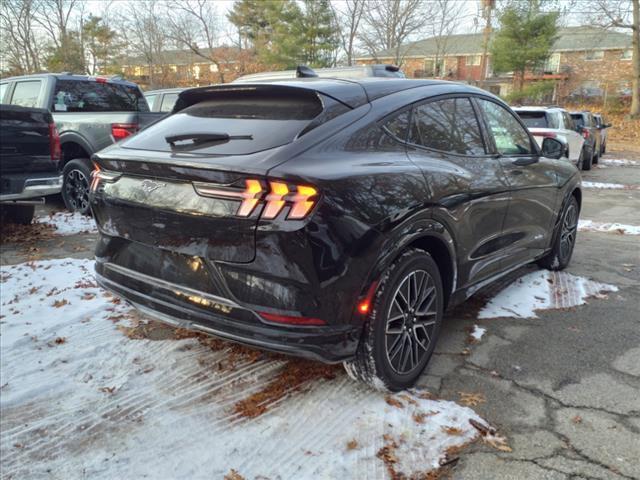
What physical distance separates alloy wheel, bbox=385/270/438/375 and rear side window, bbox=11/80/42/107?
704cm

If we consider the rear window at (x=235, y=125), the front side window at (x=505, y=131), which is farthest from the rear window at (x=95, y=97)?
the front side window at (x=505, y=131)

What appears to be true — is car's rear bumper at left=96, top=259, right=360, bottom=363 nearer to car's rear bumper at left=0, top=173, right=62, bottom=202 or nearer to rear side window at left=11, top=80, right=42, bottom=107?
car's rear bumper at left=0, top=173, right=62, bottom=202

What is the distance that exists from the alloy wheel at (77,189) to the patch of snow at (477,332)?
569cm

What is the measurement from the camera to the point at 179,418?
2.55 m

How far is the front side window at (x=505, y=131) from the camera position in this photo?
3688mm

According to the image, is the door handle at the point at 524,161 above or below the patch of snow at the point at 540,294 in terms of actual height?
above

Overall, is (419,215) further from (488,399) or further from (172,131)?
(172,131)

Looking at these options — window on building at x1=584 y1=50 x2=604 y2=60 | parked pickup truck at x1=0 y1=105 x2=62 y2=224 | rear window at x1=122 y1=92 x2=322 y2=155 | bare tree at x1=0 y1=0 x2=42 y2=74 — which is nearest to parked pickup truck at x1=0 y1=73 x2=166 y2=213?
parked pickup truck at x1=0 y1=105 x2=62 y2=224

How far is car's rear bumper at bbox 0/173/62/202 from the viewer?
5379 mm

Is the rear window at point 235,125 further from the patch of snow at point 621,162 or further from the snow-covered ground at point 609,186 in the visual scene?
the patch of snow at point 621,162

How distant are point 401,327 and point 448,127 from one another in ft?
4.43

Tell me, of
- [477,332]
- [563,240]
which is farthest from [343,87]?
[563,240]

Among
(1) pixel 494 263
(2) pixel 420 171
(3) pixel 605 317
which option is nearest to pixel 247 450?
(2) pixel 420 171

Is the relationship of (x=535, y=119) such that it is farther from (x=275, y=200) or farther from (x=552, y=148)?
(x=275, y=200)
